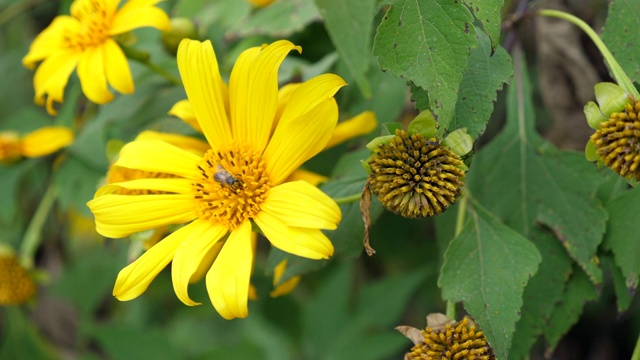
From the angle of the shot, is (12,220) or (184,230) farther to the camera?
(12,220)

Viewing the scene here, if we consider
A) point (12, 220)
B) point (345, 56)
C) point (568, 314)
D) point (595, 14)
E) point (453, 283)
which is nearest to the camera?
point (345, 56)

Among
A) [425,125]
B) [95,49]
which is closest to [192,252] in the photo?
[425,125]

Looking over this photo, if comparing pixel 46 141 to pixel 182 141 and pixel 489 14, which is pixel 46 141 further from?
pixel 489 14

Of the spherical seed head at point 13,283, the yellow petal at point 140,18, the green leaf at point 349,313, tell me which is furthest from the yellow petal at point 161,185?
the green leaf at point 349,313

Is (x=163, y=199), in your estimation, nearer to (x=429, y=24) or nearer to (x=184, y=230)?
(x=184, y=230)

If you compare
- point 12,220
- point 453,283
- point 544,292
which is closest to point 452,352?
point 453,283

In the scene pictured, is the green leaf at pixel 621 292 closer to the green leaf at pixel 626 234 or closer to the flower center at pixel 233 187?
the green leaf at pixel 626 234
